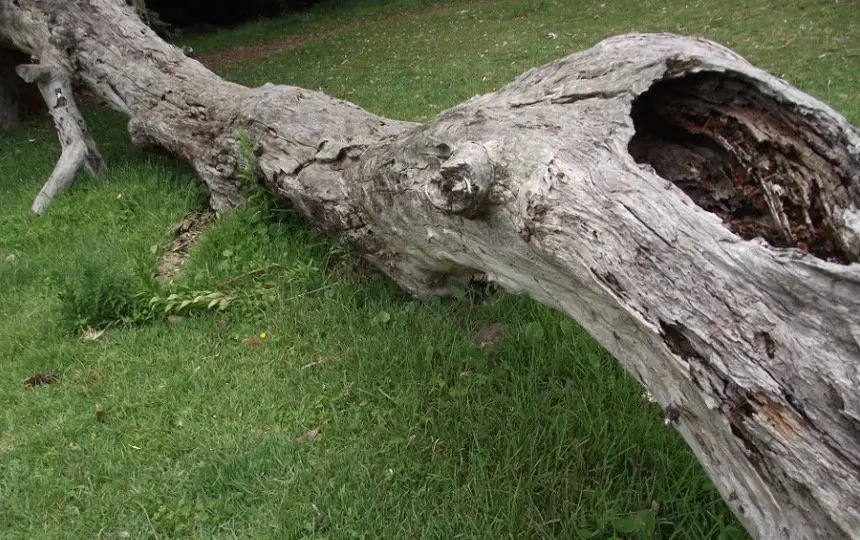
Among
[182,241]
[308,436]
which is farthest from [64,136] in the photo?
[308,436]

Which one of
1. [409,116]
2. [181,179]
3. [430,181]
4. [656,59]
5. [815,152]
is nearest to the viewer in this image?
[815,152]

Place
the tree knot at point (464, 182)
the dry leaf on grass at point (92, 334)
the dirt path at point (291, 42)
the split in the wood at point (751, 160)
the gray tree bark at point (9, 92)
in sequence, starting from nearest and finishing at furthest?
1. the split in the wood at point (751, 160)
2. the tree knot at point (464, 182)
3. the dry leaf on grass at point (92, 334)
4. the gray tree bark at point (9, 92)
5. the dirt path at point (291, 42)

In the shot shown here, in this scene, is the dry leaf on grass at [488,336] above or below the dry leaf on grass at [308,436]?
above

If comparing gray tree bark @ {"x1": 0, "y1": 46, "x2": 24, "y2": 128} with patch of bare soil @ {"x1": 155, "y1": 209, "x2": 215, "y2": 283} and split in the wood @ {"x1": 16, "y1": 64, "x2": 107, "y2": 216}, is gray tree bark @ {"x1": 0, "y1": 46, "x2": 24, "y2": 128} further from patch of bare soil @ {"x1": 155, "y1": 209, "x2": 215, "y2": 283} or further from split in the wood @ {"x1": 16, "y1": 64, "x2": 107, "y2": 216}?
patch of bare soil @ {"x1": 155, "y1": 209, "x2": 215, "y2": 283}

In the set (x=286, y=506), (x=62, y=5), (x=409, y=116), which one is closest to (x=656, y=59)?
(x=286, y=506)

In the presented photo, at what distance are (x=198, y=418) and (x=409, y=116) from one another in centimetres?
535

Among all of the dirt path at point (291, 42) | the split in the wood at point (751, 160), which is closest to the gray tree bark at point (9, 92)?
the dirt path at point (291, 42)

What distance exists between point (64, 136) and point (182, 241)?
228 centimetres

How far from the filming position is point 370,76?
440 inches

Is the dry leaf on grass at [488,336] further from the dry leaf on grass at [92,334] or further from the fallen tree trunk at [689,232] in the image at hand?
the dry leaf on grass at [92,334]

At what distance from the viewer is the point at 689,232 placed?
214 cm

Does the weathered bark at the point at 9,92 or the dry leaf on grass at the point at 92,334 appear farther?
the weathered bark at the point at 9,92

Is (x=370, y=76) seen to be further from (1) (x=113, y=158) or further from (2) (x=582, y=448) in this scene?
(2) (x=582, y=448)

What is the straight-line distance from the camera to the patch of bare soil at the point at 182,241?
515 cm
